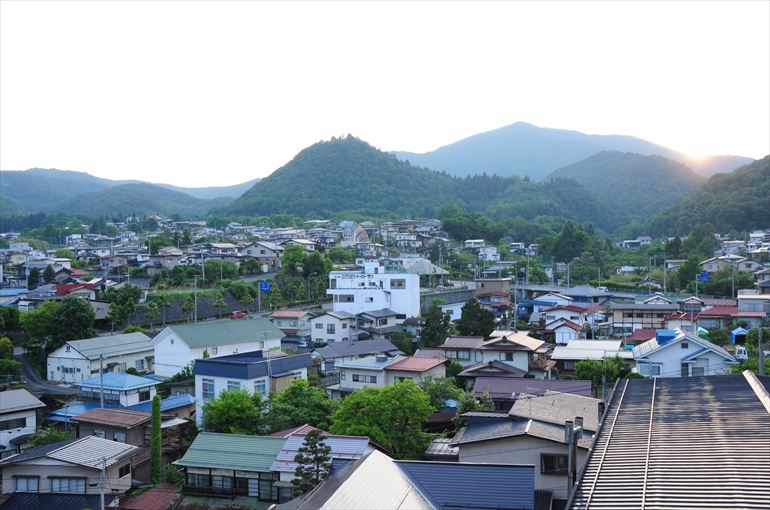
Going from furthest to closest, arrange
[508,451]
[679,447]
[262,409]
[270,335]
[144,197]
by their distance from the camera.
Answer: [144,197] < [270,335] < [262,409] < [508,451] < [679,447]

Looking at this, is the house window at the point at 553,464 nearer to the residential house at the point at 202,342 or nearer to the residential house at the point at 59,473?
the residential house at the point at 59,473

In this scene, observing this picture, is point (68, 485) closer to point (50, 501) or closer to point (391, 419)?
point (50, 501)

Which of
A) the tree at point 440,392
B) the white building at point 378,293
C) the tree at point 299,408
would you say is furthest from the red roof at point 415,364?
the white building at point 378,293

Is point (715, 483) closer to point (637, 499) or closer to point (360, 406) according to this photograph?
point (637, 499)

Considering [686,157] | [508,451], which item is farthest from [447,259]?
[686,157]

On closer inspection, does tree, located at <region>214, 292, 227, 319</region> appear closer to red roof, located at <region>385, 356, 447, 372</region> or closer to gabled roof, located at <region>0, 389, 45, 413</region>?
gabled roof, located at <region>0, 389, 45, 413</region>

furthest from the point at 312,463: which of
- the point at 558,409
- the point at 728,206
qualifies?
the point at 728,206
